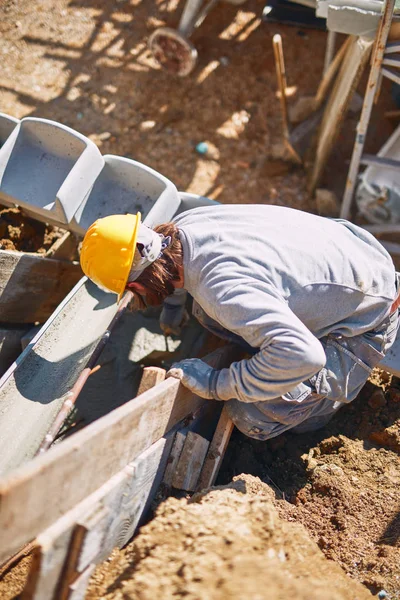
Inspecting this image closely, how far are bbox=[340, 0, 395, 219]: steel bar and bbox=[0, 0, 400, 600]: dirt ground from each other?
65cm

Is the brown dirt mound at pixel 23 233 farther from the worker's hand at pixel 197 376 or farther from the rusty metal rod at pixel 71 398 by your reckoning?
the worker's hand at pixel 197 376

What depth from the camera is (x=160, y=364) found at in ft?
15.0

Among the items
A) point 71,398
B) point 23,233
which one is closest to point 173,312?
point 71,398

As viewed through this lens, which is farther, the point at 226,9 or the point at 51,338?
the point at 226,9

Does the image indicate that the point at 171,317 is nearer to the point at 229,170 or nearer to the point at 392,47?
the point at 229,170

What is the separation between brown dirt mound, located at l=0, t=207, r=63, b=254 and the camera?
4570mm

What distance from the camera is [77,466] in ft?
7.56

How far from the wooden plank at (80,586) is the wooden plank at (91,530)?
21 mm

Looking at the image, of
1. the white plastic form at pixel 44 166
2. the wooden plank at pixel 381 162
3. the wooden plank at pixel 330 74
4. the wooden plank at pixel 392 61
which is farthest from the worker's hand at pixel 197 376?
the wooden plank at pixel 330 74

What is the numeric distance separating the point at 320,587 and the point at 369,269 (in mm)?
1605

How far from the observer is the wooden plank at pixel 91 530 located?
85.0 inches

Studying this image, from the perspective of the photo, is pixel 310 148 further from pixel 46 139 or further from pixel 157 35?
pixel 46 139

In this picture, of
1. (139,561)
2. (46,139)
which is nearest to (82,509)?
(139,561)

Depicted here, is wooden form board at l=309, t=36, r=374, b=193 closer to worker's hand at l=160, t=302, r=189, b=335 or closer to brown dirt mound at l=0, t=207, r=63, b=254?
worker's hand at l=160, t=302, r=189, b=335
